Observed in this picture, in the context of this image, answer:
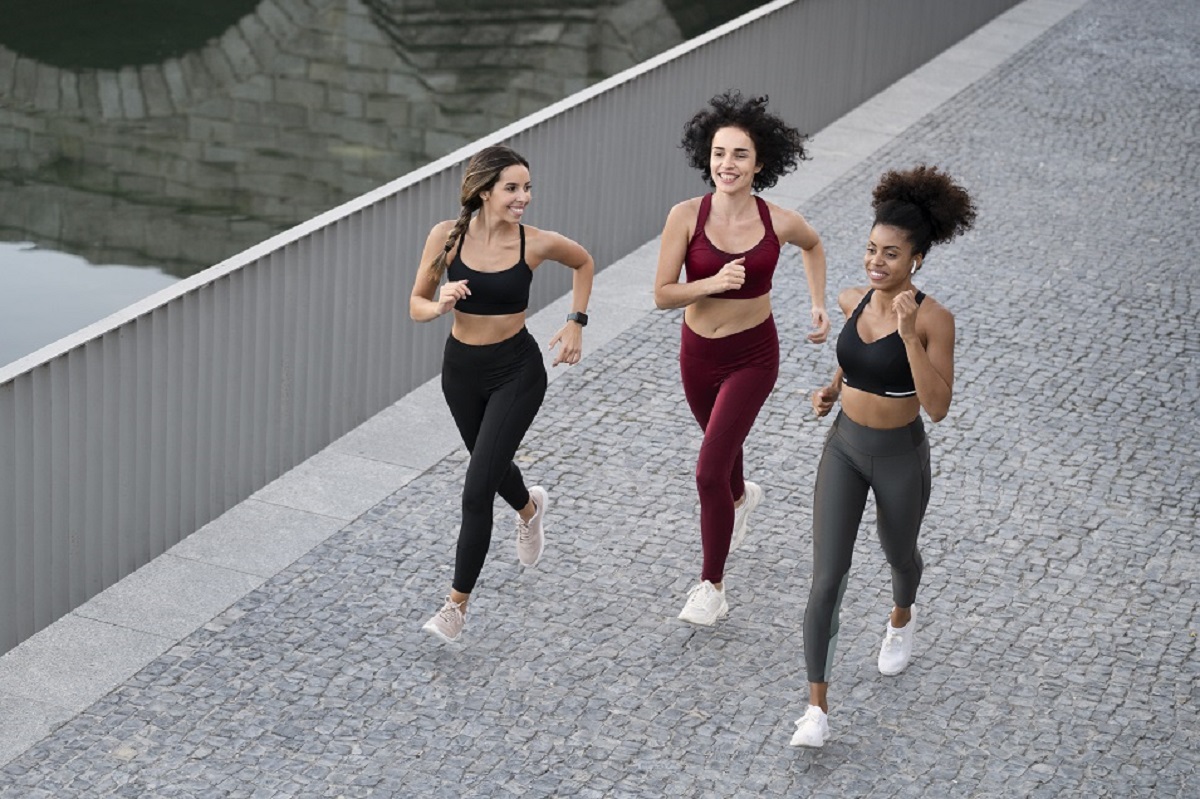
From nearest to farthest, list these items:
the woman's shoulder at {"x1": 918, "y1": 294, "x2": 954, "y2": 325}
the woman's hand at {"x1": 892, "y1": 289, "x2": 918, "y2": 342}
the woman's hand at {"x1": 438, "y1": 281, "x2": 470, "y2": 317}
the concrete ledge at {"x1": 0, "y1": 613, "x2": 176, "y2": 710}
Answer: the woman's hand at {"x1": 892, "y1": 289, "x2": 918, "y2": 342} < the woman's shoulder at {"x1": 918, "y1": 294, "x2": 954, "y2": 325} < the concrete ledge at {"x1": 0, "y1": 613, "x2": 176, "y2": 710} < the woman's hand at {"x1": 438, "y1": 281, "x2": 470, "y2": 317}

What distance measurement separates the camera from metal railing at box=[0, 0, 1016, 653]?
7.39 m

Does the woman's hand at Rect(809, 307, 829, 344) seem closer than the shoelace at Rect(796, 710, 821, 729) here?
No

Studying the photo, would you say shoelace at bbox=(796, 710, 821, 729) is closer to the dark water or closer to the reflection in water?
the reflection in water

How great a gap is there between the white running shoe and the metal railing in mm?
1447

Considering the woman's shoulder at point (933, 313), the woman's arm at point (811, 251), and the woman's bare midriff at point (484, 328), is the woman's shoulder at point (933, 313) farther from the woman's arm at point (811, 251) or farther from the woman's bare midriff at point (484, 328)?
the woman's bare midriff at point (484, 328)

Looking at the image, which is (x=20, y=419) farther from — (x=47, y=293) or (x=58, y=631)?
(x=47, y=293)

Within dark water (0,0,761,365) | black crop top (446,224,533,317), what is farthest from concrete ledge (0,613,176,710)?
dark water (0,0,761,365)

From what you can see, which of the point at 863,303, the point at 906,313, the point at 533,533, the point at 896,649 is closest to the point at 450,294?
the point at 533,533

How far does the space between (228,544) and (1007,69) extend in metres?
12.0

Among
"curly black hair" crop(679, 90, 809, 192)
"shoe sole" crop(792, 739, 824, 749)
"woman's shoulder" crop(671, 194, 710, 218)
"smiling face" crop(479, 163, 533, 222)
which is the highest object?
"curly black hair" crop(679, 90, 809, 192)

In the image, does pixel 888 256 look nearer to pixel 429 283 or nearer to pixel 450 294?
pixel 450 294

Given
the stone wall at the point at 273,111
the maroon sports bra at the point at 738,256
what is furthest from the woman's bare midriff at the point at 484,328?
the stone wall at the point at 273,111

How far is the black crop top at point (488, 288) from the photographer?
7.38 m

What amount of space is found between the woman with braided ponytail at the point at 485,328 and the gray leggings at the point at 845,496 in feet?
4.18
